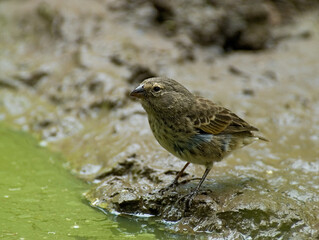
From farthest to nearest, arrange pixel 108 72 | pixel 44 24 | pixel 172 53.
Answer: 1. pixel 44 24
2. pixel 172 53
3. pixel 108 72

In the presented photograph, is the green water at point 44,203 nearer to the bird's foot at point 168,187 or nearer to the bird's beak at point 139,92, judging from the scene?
the bird's foot at point 168,187

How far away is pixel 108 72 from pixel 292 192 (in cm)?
397

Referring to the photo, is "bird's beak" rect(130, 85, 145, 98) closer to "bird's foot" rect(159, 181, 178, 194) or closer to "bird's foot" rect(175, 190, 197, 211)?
"bird's foot" rect(159, 181, 178, 194)

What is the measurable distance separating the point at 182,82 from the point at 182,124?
3.14m

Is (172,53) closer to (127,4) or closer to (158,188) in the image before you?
(127,4)

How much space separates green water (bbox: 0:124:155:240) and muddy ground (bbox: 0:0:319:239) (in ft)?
0.78

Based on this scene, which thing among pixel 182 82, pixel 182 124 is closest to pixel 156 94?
pixel 182 124

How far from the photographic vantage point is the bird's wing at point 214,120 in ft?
16.6

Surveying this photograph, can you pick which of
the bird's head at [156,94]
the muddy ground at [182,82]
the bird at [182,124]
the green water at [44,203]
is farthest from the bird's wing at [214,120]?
the green water at [44,203]

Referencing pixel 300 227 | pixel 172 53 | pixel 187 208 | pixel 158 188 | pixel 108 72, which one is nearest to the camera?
pixel 300 227

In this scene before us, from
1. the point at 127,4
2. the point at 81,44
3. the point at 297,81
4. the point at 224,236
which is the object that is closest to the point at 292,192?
the point at 224,236

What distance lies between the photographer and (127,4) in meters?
9.41

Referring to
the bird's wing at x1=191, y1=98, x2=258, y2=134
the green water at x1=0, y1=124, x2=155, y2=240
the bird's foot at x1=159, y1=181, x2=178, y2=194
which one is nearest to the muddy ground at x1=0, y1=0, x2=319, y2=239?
the bird's foot at x1=159, y1=181, x2=178, y2=194

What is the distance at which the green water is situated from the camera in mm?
4492
